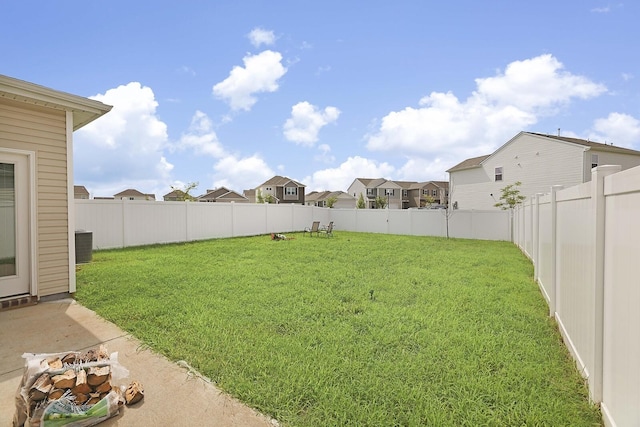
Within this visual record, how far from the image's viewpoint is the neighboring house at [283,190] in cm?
4788

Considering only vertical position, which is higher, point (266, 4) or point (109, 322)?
point (266, 4)

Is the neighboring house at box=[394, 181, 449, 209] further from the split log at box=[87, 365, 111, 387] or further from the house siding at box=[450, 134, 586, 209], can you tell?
the split log at box=[87, 365, 111, 387]

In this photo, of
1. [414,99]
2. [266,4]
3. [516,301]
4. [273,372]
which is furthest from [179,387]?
[414,99]

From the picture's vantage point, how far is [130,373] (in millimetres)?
2830

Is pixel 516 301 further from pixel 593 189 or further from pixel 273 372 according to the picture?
pixel 273 372

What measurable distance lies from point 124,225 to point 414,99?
38.9ft

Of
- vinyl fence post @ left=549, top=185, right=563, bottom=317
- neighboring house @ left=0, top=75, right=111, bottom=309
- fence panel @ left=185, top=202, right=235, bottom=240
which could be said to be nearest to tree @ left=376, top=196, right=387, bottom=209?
fence panel @ left=185, top=202, right=235, bottom=240

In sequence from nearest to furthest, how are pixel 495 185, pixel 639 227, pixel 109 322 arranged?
pixel 639 227 < pixel 109 322 < pixel 495 185

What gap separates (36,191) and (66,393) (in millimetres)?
4320

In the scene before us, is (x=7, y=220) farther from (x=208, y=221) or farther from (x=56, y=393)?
(x=208, y=221)

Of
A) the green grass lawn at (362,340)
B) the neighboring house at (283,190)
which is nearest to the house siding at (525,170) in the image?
the green grass lawn at (362,340)

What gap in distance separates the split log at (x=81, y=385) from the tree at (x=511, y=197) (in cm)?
2200

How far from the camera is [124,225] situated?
456 inches

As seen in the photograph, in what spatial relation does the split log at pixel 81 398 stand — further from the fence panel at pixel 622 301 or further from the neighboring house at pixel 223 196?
the neighboring house at pixel 223 196
